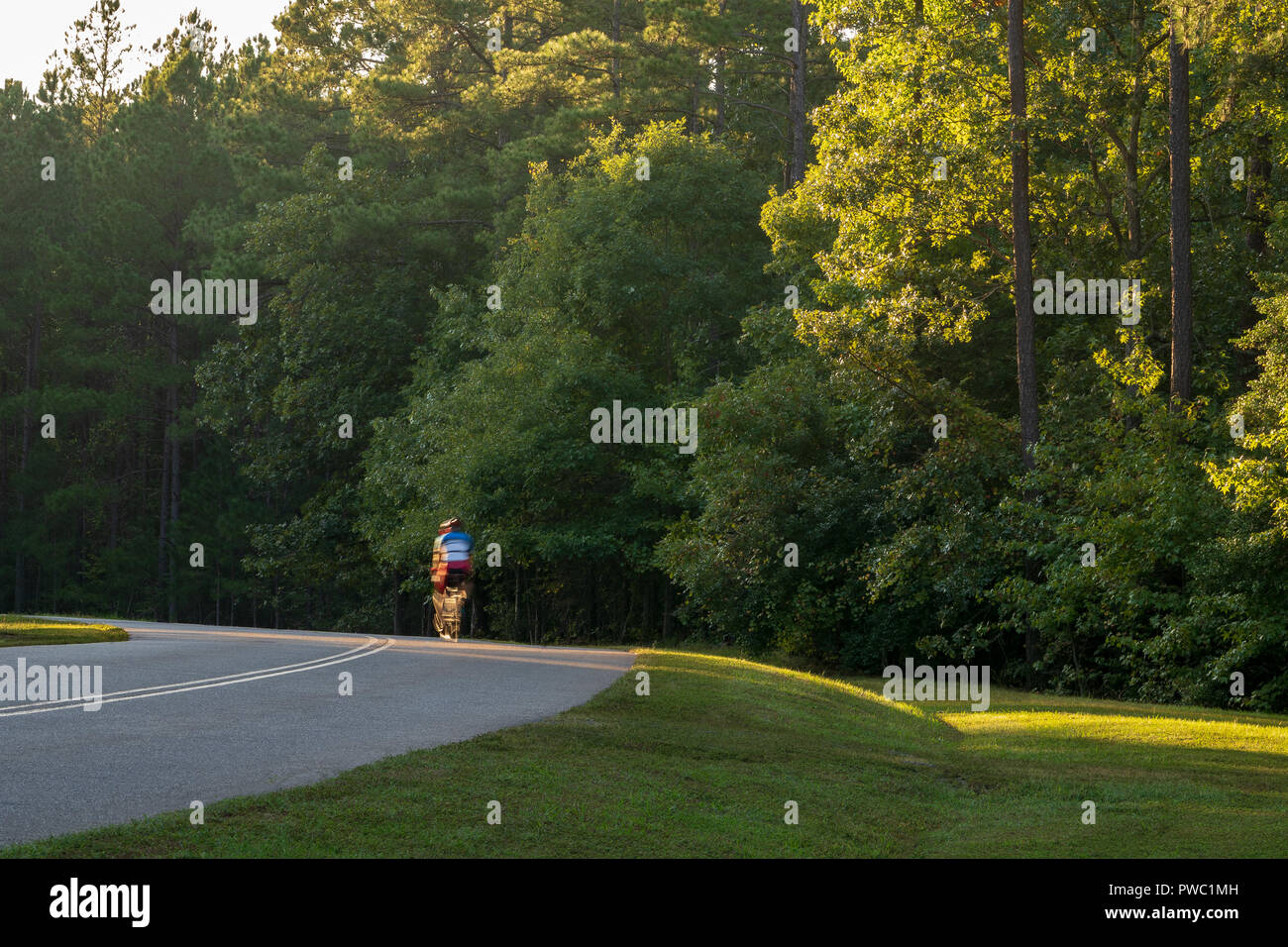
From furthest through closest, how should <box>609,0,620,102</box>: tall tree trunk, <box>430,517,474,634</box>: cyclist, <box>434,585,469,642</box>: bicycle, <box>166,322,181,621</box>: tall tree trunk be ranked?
<box>166,322,181,621</box>: tall tree trunk < <box>609,0,620,102</box>: tall tree trunk < <box>434,585,469,642</box>: bicycle < <box>430,517,474,634</box>: cyclist

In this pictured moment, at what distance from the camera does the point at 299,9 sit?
56312mm

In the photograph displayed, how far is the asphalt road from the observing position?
9.15m

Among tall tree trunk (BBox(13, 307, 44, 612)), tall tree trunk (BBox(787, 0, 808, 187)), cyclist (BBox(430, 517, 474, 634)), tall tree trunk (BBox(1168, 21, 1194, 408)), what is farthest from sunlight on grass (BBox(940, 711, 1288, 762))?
tall tree trunk (BBox(13, 307, 44, 612))

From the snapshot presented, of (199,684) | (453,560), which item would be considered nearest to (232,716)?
(199,684)

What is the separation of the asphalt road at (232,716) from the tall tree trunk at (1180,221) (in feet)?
44.3

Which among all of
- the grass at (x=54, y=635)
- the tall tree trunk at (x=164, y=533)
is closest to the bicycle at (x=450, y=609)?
the grass at (x=54, y=635)

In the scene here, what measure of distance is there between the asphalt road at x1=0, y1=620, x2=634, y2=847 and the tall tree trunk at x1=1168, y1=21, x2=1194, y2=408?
1350cm

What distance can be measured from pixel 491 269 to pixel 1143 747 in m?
36.3

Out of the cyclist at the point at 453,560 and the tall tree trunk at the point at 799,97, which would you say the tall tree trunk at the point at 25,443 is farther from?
the cyclist at the point at 453,560

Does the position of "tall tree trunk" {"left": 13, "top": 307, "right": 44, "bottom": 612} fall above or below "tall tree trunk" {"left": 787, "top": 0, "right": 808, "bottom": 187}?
below

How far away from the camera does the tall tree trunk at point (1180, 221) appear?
1090 inches

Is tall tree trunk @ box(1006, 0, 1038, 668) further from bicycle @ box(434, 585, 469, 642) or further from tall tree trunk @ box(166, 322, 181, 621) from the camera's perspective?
tall tree trunk @ box(166, 322, 181, 621)

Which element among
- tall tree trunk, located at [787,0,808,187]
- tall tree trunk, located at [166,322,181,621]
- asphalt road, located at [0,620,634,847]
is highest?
tall tree trunk, located at [787,0,808,187]
